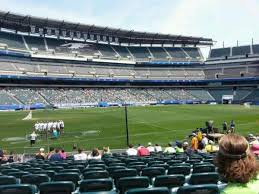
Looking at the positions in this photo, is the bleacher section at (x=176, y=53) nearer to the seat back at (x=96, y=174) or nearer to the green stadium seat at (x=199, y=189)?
the seat back at (x=96, y=174)

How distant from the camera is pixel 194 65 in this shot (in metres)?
139

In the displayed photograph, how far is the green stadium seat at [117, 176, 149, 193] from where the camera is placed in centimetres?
707

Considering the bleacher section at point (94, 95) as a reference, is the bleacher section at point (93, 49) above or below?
above

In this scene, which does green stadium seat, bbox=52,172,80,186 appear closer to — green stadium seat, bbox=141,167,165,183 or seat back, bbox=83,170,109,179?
seat back, bbox=83,170,109,179

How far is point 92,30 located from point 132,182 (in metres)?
113

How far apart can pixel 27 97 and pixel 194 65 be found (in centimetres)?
6685

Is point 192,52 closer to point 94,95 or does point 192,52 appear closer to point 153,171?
point 94,95

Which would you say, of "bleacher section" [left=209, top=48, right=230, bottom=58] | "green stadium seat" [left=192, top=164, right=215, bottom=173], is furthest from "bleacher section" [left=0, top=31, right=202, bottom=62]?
"green stadium seat" [left=192, top=164, right=215, bottom=173]

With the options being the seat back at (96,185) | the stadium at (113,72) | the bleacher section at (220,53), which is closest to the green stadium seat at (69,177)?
the seat back at (96,185)

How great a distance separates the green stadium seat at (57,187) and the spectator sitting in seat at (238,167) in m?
4.00

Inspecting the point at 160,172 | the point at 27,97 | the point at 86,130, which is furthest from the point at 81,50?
the point at 160,172

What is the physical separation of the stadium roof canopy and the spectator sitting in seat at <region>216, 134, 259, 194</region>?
315ft

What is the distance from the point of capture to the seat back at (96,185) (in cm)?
700

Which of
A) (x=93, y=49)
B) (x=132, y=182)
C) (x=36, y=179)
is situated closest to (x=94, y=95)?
(x=93, y=49)
